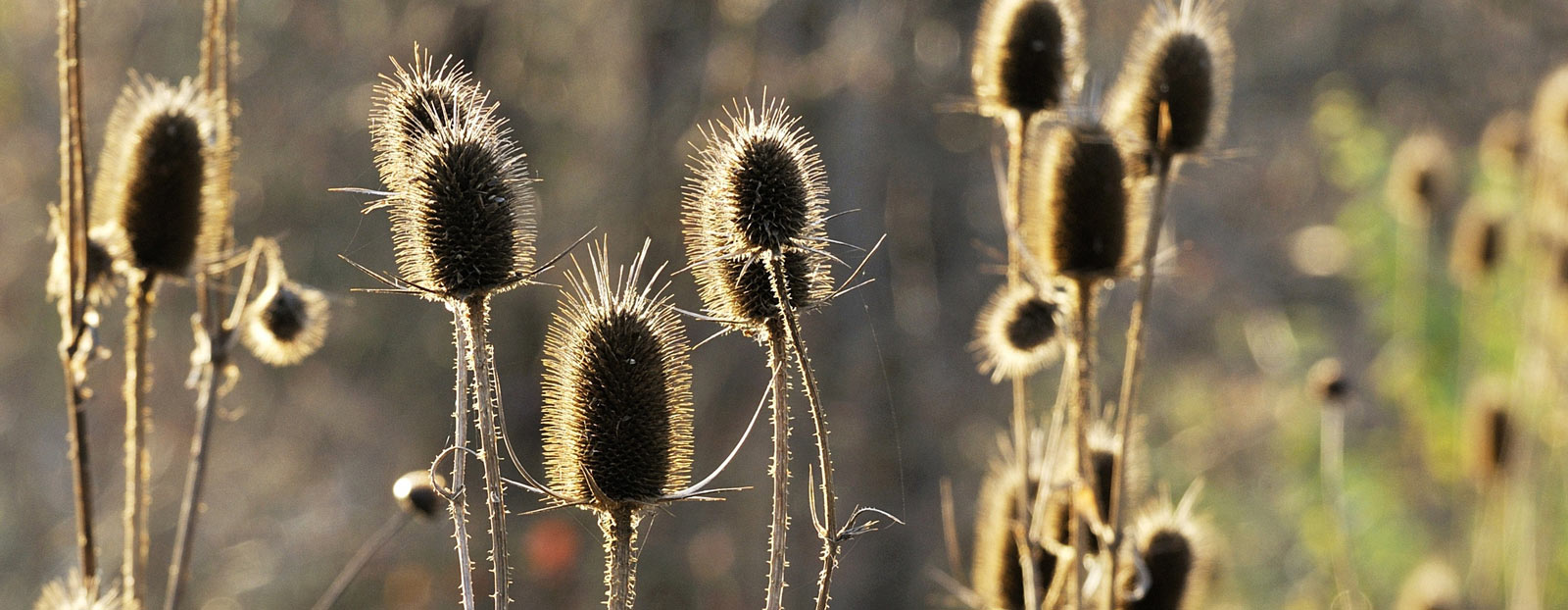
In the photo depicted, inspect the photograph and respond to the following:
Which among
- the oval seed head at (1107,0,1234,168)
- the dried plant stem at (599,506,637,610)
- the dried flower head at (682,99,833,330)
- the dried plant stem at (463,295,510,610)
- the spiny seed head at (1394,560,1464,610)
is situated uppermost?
the oval seed head at (1107,0,1234,168)

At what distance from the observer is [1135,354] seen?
227cm

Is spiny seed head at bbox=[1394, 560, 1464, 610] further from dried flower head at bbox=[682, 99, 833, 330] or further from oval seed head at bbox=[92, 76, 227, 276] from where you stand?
oval seed head at bbox=[92, 76, 227, 276]

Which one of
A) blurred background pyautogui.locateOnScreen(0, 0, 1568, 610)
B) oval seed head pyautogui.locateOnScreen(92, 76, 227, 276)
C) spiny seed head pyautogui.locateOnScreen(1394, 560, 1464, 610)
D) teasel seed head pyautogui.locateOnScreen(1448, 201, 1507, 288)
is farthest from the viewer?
blurred background pyautogui.locateOnScreen(0, 0, 1568, 610)

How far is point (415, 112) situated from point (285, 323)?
2.83ft

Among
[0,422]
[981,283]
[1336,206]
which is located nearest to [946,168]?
[981,283]

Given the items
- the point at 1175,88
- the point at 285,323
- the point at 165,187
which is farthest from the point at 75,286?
the point at 1175,88

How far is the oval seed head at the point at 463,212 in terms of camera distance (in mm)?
1460

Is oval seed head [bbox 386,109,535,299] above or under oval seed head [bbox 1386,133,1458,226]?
under

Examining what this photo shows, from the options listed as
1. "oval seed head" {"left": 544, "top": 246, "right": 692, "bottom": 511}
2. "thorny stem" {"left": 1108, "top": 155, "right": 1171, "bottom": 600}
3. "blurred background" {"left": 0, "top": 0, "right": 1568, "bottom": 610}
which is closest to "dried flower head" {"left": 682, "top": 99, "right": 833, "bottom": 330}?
"oval seed head" {"left": 544, "top": 246, "right": 692, "bottom": 511}

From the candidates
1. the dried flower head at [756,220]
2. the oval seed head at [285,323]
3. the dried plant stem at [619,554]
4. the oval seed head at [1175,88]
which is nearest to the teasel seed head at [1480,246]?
the oval seed head at [1175,88]

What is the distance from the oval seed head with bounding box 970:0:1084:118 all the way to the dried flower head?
80cm

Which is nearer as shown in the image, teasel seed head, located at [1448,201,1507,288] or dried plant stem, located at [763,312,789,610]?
dried plant stem, located at [763,312,789,610]

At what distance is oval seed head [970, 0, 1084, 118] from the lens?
2.33m

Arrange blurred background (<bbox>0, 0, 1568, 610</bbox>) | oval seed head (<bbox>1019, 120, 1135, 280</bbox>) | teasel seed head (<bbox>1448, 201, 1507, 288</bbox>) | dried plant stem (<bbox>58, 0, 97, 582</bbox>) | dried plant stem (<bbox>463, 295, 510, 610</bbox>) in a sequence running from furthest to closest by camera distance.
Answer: blurred background (<bbox>0, 0, 1568, 610</bbox>) → teasel seed head (<bbox>1448, 201, 1507, 288</bbox>) → oval seed head (<bbox>1019, 120, 1135, 280</bbox>) → dried plant stem (<bbox>58, 0, 97, 582</bbox>) → dried plant stem (<bbox>463, 295, 510, 610</bbox>)
